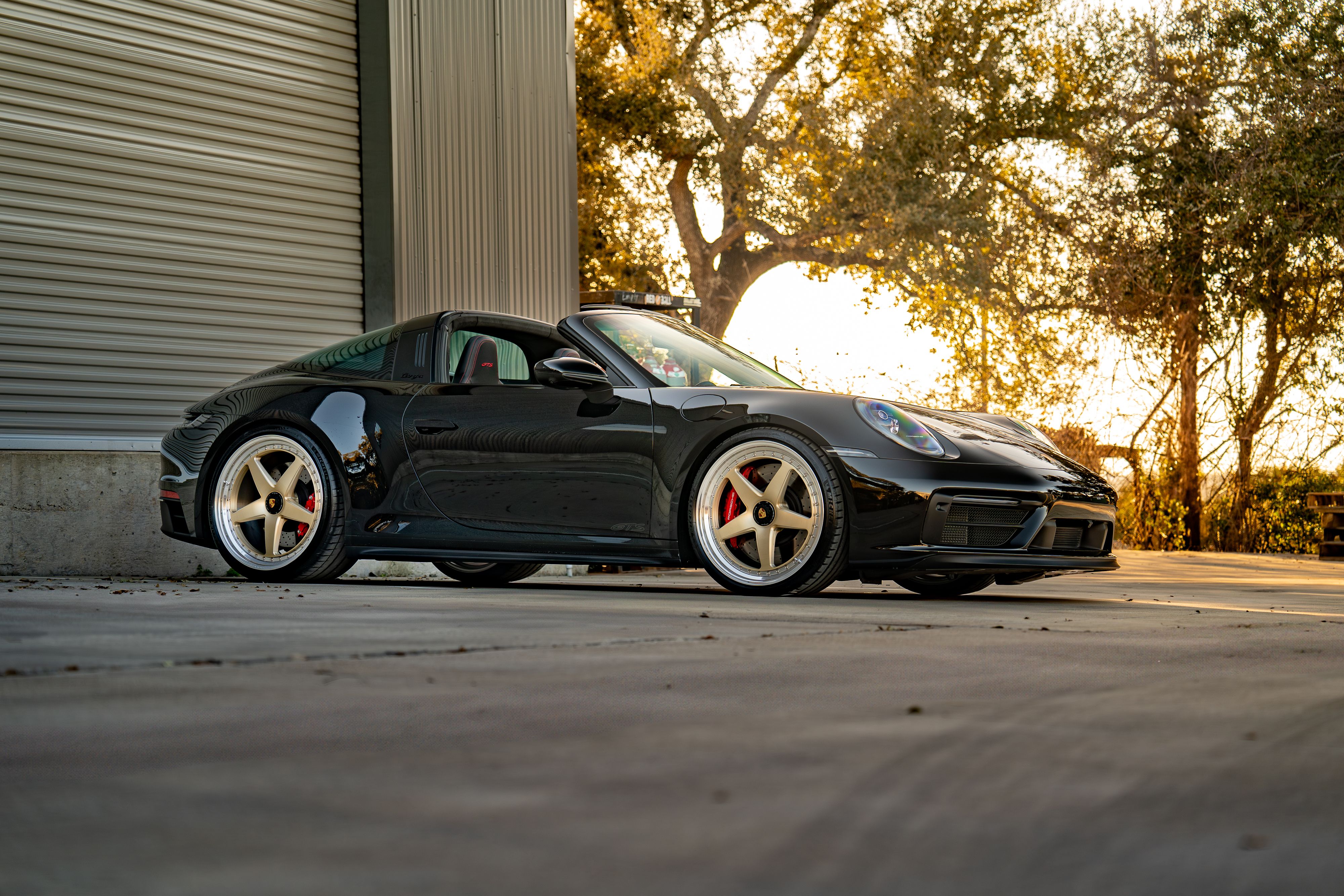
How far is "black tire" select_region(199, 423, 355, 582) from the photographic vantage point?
6367 millimetres

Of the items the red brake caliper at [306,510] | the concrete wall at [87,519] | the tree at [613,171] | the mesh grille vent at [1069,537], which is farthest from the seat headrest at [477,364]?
the tree at [613,171]

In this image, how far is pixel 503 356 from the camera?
658 cm

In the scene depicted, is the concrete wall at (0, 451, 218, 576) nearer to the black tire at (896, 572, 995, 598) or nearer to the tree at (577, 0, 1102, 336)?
the black tire at (896, 572, 995, 598)

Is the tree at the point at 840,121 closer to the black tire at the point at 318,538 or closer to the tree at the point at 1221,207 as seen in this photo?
the tree at the point at 1221,207

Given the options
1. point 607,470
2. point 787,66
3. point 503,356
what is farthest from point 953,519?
point 787,66

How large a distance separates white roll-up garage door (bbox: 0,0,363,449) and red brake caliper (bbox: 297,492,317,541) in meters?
2.59

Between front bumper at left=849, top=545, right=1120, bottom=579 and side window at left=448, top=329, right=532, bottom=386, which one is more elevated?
side window at left=448, top=329, right=532, bottom=386

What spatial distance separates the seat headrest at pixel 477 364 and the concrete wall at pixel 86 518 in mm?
2382

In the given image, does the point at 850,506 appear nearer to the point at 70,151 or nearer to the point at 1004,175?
the point at 70,151

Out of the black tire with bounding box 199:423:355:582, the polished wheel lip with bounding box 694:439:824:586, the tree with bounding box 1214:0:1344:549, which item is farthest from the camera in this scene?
the tree with bounding box 1214:0:1344:549

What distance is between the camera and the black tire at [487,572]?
7562 millimetres

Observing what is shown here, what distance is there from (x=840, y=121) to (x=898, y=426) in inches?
604

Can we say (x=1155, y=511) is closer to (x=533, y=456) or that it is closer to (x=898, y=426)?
(x=898, y=426)

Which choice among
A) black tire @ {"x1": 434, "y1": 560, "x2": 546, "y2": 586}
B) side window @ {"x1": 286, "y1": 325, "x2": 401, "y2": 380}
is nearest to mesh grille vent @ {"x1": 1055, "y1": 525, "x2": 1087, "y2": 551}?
black tire @ {"x1": 434, "y1": 560, "x2": 546, "y2": 586}
